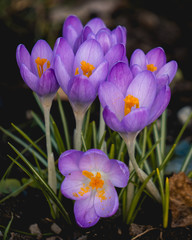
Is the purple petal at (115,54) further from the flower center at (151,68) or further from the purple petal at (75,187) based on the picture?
the purple petal at (75,187)

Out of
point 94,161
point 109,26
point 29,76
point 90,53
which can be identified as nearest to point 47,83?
point 29,76

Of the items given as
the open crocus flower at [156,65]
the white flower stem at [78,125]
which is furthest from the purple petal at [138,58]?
the white flower stem at [78,125]

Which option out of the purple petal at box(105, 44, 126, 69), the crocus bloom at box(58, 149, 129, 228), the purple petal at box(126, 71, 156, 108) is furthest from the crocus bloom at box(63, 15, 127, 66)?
the crocus bloom at box(58, 149, 129, 228)

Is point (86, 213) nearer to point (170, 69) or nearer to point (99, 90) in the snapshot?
point (99, 90)

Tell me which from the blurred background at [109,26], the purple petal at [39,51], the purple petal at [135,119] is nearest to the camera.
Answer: the purple petal at [135,119]

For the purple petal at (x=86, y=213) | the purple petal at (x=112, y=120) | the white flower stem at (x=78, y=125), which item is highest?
the purple petal at (x=112, y=120)

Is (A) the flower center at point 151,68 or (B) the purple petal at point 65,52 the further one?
(A) the flower center at point 151,68

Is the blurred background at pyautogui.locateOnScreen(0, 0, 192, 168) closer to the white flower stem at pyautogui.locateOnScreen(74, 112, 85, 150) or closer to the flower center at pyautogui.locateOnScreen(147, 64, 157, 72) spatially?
the white flower stem at pyautogui.locateOnScreen(74, 112, 85, 150)

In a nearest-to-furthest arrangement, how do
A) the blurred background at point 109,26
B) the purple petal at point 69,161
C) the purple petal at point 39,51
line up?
the purple petal at point 69,161, the purple petal at point 39,51, the blurred background at point 109,26
